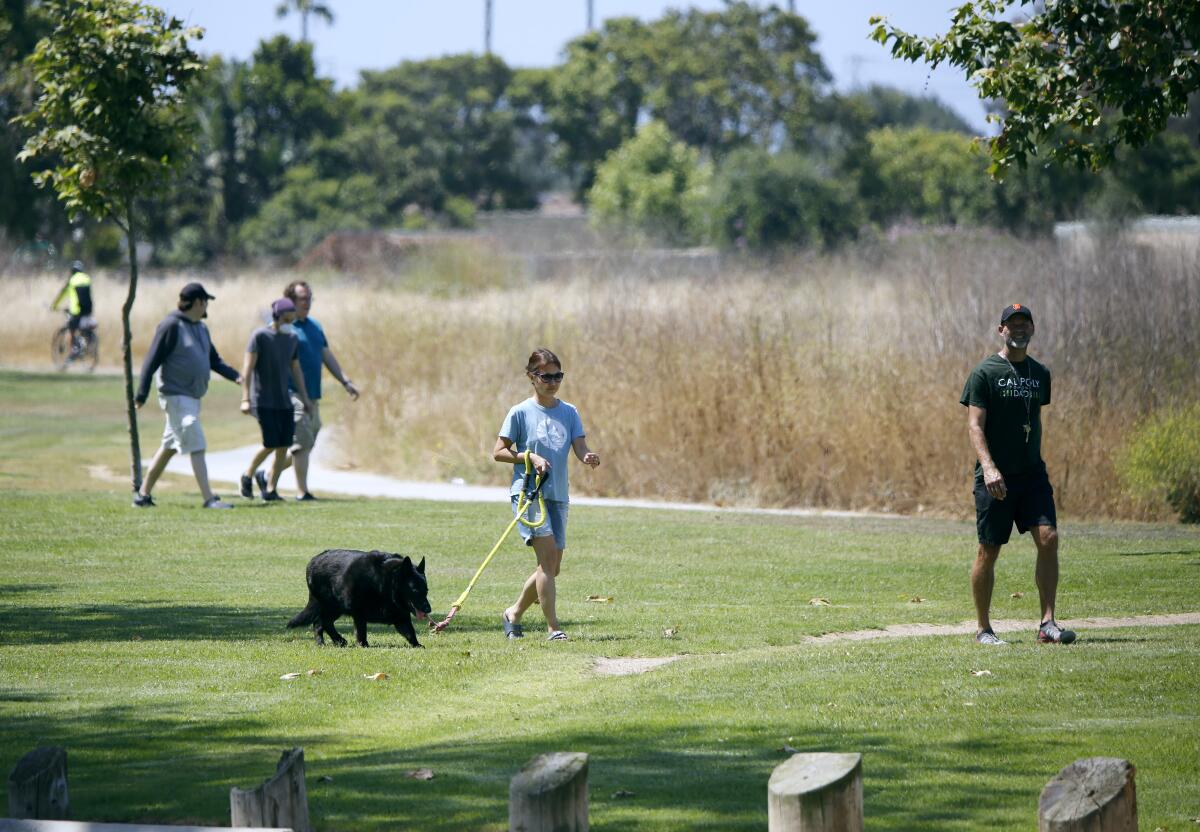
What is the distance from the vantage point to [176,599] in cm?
1143

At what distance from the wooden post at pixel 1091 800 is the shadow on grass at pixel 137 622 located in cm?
632

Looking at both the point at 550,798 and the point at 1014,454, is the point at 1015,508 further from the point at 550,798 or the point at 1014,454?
the point at 550,798

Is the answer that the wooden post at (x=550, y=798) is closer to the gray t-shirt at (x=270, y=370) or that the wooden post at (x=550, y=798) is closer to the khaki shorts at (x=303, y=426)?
the gray t-shirt at (x=270, y=370)

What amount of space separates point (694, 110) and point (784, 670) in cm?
7116

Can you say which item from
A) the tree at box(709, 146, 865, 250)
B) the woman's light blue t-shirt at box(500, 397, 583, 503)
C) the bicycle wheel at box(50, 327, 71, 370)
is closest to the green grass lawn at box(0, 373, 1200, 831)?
the woman's light blue t-shirt at box(500, 397, 583, 503)

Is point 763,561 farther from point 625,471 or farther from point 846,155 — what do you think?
point 846,155

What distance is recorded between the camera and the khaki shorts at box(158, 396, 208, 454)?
50.1 feet

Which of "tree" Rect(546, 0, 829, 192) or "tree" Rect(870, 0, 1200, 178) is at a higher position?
"tree" Rect(546, 0, 829, 192)

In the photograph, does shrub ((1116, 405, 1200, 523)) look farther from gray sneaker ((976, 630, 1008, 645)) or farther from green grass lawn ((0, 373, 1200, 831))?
gray sneaker ((976, 630, 1008, 645))

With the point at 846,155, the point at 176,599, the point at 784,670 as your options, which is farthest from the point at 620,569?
the point at 846,155

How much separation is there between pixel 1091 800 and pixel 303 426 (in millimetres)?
12955

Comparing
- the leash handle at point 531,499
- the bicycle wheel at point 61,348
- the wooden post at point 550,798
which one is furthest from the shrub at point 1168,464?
the bicycle wheel at point 61,348

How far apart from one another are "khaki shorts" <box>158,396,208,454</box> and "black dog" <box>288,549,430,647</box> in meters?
6.15

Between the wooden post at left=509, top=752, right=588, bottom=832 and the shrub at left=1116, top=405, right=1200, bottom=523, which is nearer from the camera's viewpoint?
the wooden post at left=509, top=752, right=588, bottom=832
